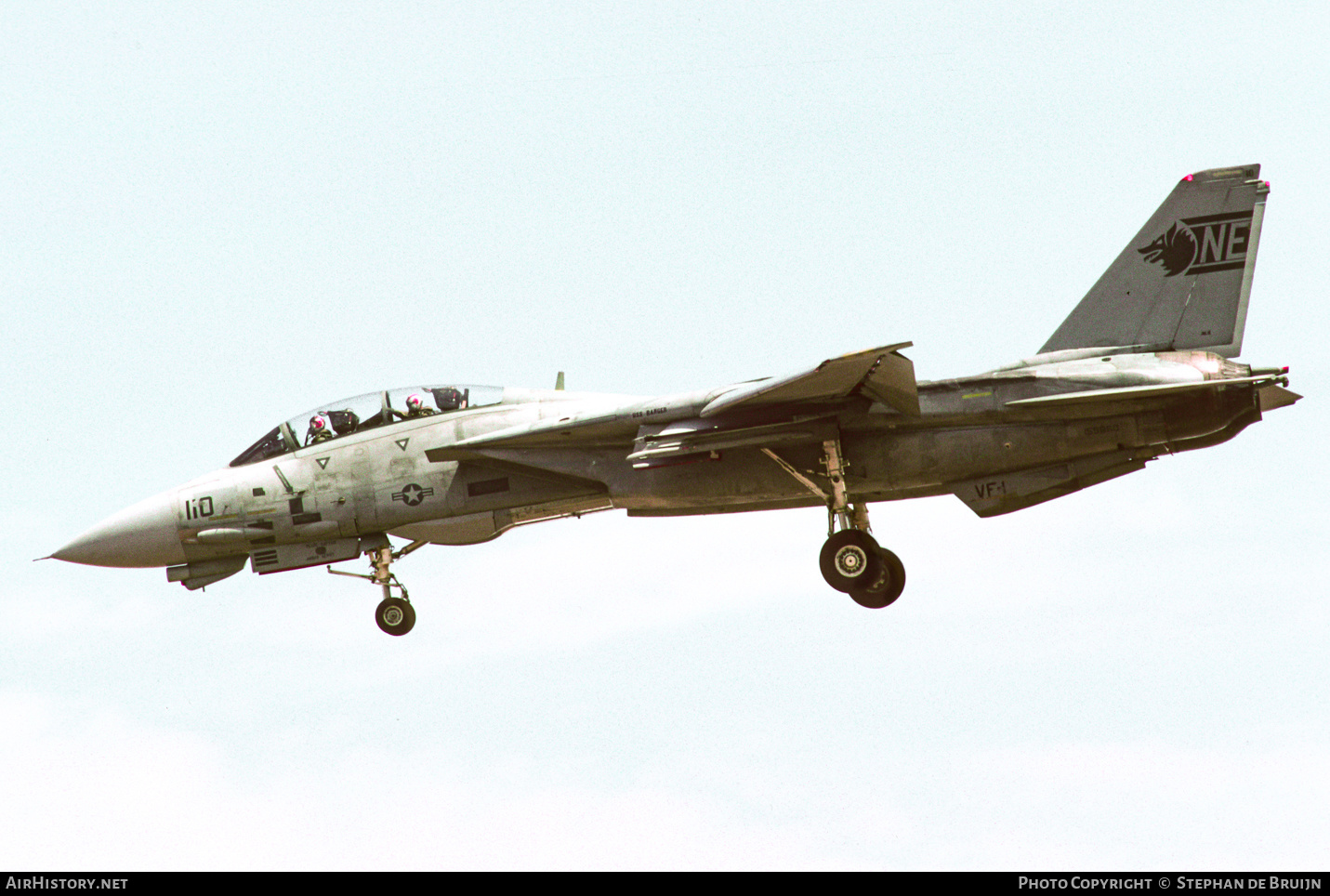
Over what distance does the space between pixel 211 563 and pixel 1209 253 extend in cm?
1338

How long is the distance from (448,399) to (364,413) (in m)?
1.20

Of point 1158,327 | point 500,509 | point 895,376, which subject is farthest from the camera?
point 500,509

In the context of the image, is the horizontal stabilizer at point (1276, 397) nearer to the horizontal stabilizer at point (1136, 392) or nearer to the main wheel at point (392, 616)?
the horizontal stabilizer at point (1136, 392)

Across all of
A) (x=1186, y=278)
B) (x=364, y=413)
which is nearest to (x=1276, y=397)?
(x=1186, y=278)

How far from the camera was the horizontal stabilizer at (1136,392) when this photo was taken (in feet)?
54.0

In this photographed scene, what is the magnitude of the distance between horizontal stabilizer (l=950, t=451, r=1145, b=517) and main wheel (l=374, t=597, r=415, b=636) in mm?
7560

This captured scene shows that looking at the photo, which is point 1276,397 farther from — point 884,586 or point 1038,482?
point 884,586

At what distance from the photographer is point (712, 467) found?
18.0 metres

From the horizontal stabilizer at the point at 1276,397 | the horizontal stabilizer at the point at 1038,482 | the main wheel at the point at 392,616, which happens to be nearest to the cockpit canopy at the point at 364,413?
the main wheel at the point at 392,616

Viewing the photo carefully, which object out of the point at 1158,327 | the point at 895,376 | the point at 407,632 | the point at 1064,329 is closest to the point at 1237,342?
the point at 1158,327

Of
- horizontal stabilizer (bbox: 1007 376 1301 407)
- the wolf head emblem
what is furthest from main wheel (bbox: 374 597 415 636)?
the wolf head emblem

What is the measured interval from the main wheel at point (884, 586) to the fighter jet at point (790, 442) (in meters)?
0.03

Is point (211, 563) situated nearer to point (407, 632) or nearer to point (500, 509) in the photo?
point (407, 632)

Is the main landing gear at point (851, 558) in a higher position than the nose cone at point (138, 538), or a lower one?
lower
